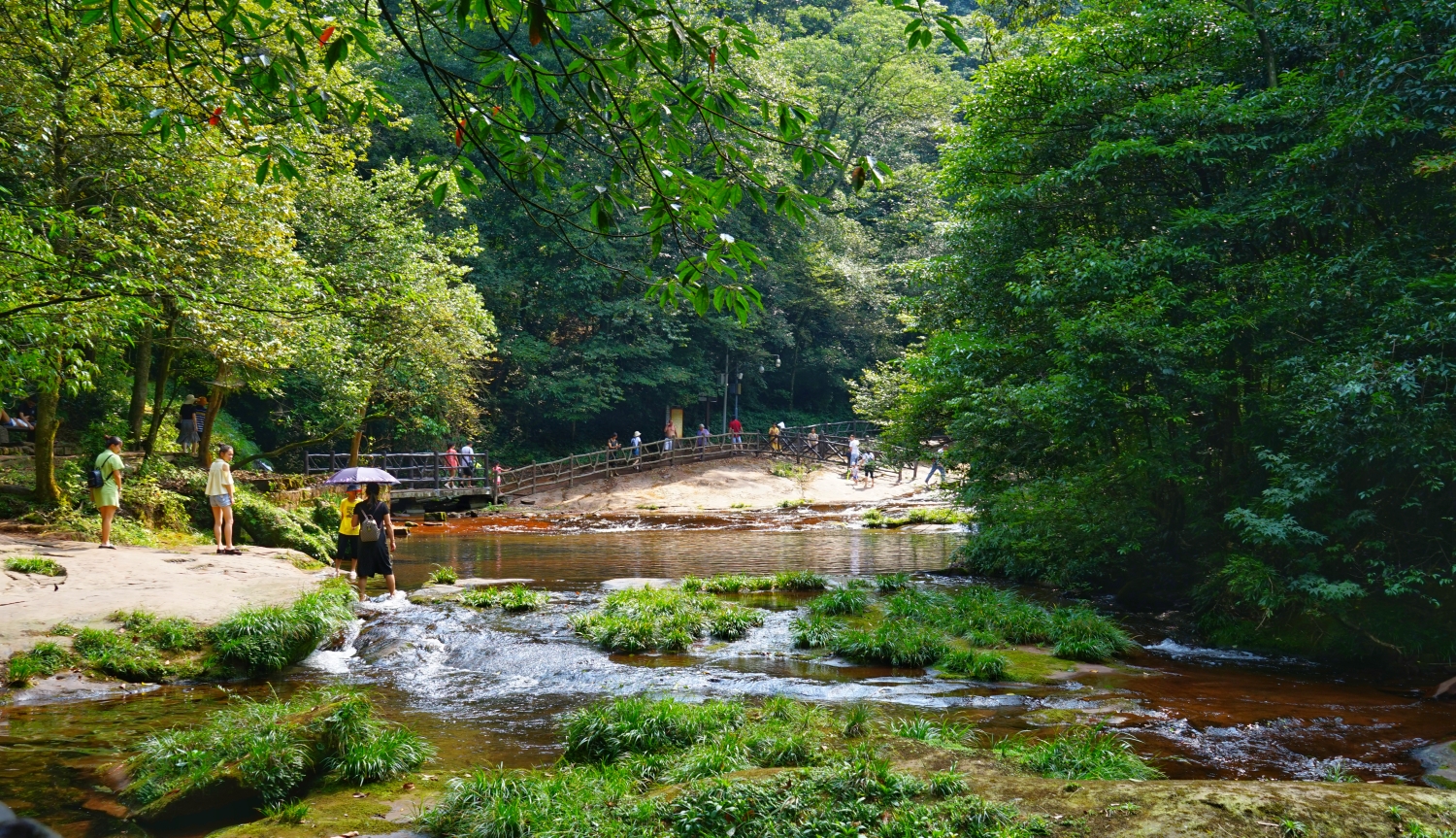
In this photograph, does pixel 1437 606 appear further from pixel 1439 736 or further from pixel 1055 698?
pixel 1055 698

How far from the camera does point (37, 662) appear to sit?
24.8 ft

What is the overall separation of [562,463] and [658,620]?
2327 centimetres

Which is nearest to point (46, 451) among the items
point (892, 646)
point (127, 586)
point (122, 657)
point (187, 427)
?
point (127, 586)

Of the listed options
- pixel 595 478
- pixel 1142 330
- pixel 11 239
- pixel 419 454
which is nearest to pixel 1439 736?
pixel 1142 330

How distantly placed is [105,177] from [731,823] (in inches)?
440

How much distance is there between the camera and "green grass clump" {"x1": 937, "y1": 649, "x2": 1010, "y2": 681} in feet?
28.3

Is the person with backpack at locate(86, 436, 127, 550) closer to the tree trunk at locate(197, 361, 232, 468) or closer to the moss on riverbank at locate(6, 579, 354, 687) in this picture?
the moss on riverbank at locate(6, 579, 354, 687)

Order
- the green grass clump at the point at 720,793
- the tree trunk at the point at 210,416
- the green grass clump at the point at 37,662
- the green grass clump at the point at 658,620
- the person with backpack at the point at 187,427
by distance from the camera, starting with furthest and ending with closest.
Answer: the person with backpack at the point at 187,427
the tree trunk at the point at 210,416
the green grass clump at the point at 658,620
the green grass clump at the point at 37,662
the green grass clump at the point at 720,793

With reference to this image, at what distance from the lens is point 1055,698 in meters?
7.90

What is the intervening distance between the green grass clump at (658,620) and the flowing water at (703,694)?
0.24 metres

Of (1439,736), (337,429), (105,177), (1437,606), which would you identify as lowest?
(1439,736)

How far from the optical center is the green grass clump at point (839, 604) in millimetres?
11202

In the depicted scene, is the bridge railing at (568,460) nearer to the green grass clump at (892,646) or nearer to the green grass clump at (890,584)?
the green grass clump at (890,584)

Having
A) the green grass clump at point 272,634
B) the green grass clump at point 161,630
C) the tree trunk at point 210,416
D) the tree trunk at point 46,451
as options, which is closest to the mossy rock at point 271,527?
the tree trunk at point 210,416
